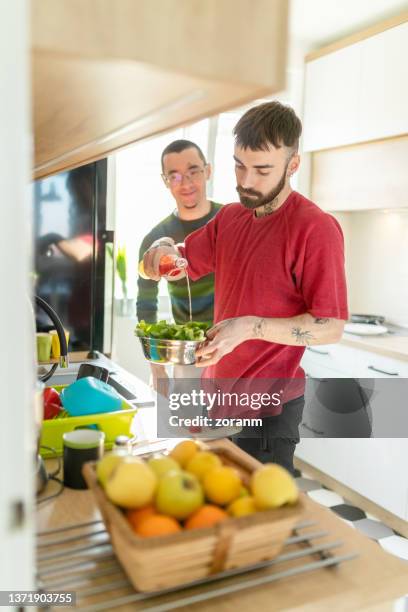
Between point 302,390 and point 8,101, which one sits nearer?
point 8,101

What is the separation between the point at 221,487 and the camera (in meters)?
0.77

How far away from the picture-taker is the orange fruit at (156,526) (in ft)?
2.31

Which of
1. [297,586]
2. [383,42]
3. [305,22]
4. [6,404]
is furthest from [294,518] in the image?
[305,22]

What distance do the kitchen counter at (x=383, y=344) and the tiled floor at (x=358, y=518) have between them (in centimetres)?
78

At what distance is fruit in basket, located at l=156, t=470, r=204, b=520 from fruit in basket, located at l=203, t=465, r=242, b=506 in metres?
0.02

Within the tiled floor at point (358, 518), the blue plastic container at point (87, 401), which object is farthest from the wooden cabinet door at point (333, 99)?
the blue plastic container at point (87, 401)

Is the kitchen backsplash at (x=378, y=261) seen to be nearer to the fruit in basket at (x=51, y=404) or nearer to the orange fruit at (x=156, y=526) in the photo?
the fruit in basket at (x=51, y=404)

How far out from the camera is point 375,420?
2826 millimetres

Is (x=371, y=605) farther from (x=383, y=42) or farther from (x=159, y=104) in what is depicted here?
(x=383, y=42)

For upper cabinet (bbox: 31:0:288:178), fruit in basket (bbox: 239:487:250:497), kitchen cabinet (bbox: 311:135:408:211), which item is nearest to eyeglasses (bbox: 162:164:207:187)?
kitchen cabinet (bbox: 311:135:408:211)

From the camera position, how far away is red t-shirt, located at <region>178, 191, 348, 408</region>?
4.95ft

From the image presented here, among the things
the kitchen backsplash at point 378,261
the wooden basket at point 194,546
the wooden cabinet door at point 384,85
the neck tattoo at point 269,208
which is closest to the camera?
the wooden basket at point 194,546

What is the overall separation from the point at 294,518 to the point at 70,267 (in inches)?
67.2

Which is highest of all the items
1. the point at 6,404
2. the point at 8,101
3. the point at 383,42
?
the point at 383,42
